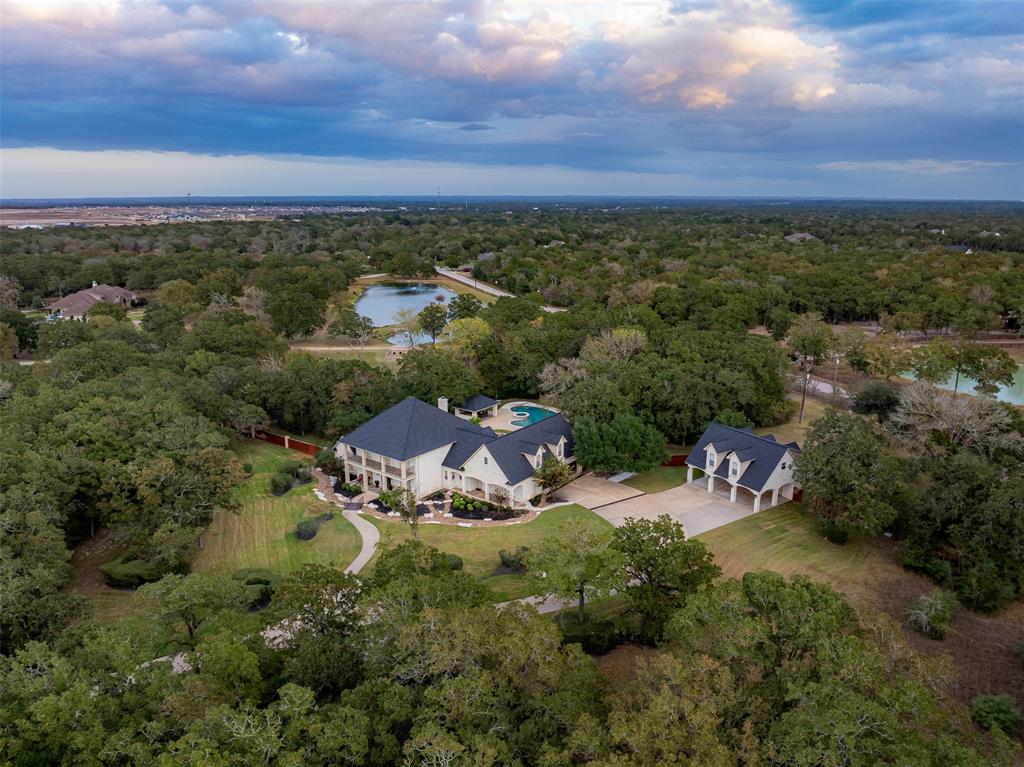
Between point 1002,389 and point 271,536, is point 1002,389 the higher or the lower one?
the higher one

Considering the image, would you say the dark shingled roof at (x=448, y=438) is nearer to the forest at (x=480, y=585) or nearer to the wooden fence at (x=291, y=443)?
the forest at (x=480, y=585)

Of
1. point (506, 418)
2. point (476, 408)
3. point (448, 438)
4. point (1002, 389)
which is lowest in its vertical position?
point (506, 418)

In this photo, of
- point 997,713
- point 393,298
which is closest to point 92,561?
point 997,713

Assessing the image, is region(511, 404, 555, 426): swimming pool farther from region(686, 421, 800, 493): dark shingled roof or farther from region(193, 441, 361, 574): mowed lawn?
region(193, 441, 361, 574): mowed lawn

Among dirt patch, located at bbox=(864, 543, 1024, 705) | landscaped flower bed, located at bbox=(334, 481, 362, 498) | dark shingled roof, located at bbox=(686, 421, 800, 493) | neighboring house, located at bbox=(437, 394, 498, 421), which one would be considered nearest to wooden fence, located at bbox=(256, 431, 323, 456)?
landscaped flower bed, located at bbox=(334, 481, 362, 498)

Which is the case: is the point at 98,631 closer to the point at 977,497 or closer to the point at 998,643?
the point at 998,643

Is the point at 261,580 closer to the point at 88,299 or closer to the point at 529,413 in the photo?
the point at 529,413

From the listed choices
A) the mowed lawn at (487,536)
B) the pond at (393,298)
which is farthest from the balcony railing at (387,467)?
the pond at (393,298)
